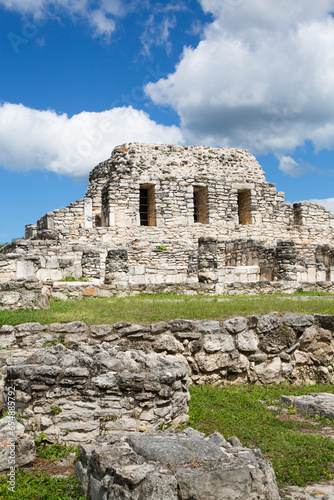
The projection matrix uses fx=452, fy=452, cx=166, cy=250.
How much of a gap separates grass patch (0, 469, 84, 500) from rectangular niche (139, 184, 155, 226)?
18531mm

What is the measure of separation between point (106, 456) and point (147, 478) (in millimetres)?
505

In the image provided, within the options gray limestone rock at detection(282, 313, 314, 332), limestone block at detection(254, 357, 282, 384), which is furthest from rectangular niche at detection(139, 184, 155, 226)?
limestone block at detection(254, 357, 282, 384)

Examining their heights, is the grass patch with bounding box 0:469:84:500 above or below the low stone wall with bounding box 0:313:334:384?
below

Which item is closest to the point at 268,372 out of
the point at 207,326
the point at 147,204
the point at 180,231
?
the point at 207,326

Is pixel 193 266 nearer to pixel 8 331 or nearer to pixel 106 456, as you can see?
pixel 8 331

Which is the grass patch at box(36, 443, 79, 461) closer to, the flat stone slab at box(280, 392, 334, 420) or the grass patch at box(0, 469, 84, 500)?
the grass patch at box(0, 469, 84, 500)

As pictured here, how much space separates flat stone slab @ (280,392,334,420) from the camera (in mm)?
6277

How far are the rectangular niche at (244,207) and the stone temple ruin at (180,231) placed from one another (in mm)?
60

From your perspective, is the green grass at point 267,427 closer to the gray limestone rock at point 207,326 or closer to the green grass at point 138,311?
the gray limestone rock at point 207,326

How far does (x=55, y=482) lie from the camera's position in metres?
4.32

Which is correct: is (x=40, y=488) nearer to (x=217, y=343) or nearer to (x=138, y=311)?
(x=217, y=343)

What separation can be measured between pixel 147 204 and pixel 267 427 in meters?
18.7

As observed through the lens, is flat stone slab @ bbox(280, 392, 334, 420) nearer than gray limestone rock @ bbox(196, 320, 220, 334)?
Yes

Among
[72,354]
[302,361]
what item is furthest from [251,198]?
[72,354]
